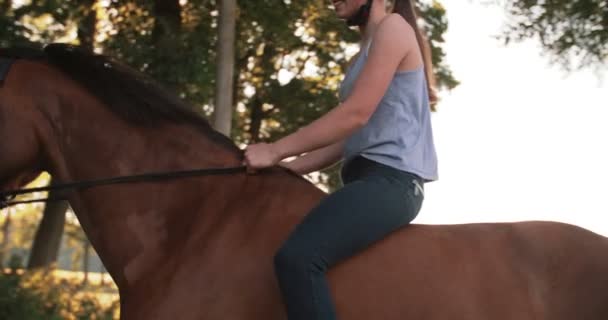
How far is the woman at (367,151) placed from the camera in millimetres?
3605

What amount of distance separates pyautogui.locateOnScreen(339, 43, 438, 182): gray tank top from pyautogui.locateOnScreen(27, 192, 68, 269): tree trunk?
60.7 feet

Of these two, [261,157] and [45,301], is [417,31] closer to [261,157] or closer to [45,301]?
[261,157]

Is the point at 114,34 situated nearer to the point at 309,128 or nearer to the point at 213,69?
the point at 213,69

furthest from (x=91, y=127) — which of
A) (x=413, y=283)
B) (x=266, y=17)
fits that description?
(x=266, y=17)

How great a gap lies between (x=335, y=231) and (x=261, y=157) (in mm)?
510

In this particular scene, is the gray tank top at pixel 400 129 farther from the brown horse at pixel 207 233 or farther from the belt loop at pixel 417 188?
the brown horse at pixel 207 233

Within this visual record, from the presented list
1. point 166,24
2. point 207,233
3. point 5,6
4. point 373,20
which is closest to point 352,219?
point 207,233

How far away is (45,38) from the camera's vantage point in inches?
548

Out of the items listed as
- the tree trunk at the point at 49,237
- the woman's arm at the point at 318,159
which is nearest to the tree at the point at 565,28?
the woman's arm at the point at 318,159

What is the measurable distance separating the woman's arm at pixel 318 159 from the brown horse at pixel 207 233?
63 cm

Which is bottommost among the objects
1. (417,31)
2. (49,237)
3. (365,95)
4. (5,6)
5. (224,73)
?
(49,237)

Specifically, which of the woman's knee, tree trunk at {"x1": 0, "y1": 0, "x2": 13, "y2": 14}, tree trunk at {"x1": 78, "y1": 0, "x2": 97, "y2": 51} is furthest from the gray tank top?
tree trunk at {"x1": 78, "y1": 0, "x2": 97, "y2": 51}

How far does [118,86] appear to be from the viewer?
13.1ft

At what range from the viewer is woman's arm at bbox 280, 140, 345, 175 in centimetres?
464
